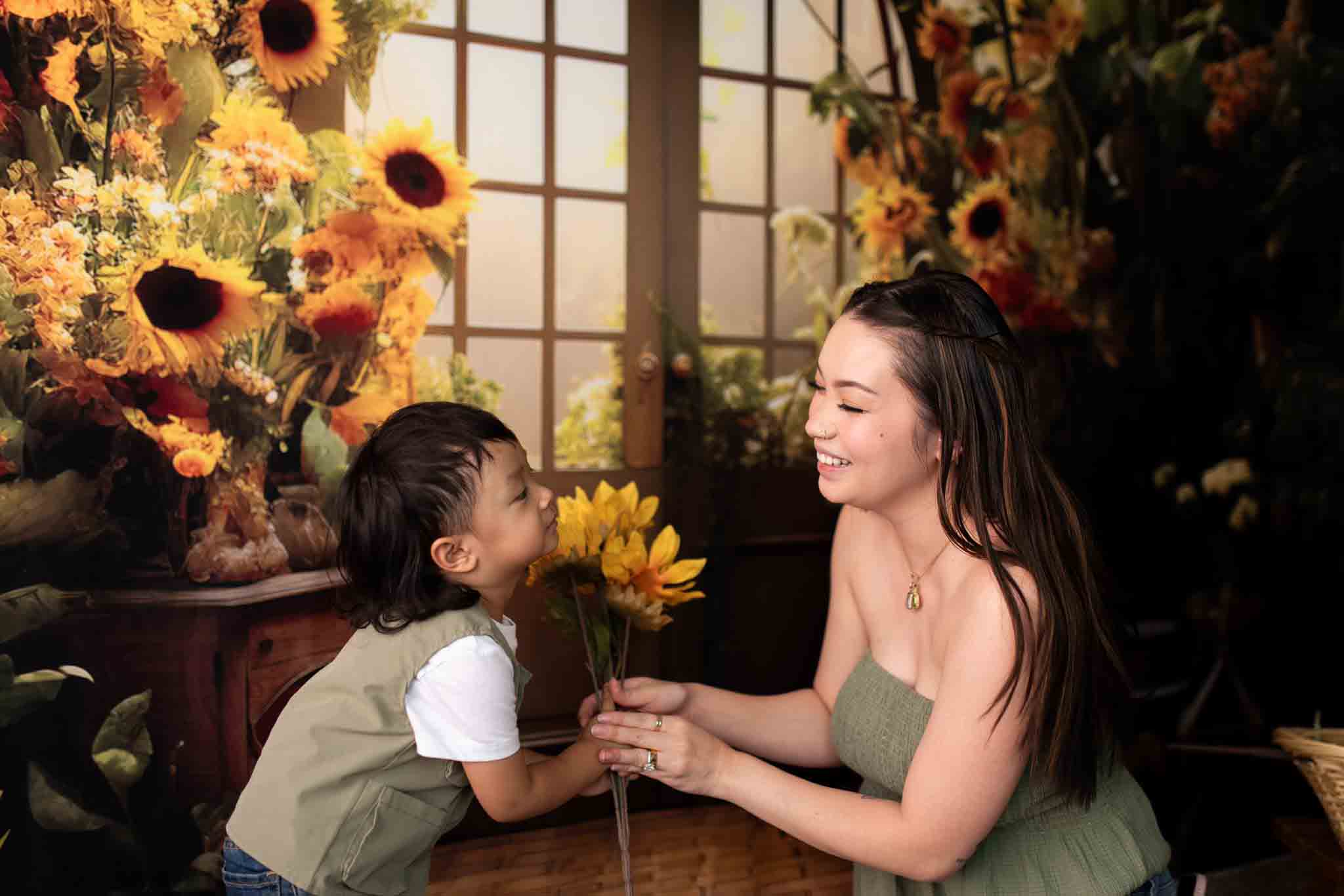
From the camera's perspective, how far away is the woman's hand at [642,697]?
1379 millimetres

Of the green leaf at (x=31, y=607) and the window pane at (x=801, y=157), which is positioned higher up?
the window pane at (x=801, y=157)

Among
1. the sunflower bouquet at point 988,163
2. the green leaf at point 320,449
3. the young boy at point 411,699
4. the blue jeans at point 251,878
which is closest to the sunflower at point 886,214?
the sunflower bouquet at point 988,163

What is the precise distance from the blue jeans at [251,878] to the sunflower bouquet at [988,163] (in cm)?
206

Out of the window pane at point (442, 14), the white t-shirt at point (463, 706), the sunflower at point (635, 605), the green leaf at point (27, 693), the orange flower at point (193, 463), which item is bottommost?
the green leaf at point (27, 693)

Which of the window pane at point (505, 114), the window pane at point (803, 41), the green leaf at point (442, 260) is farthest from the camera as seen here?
the window pane at point (803, 41)

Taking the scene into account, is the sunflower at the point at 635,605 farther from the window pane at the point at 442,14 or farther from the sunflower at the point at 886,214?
the sunflower at the point at 886,214

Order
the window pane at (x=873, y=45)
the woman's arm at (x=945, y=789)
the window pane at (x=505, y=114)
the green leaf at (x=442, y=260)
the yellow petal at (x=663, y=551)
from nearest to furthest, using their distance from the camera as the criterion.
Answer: the woman's arm at (x=945, y=789) → the yellow petal at (x=663, y=551) → the green leaf at (x=442, y=260) → the window pane at (x=505, y=114) → the window pane at (x=873, y=45)

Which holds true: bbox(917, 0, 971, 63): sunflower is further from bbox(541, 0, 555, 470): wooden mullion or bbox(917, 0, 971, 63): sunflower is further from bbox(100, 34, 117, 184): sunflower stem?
bbox(100, 34, 117, 184): sunflower stem

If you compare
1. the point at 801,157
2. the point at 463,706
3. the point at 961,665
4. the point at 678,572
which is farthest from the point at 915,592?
the point at 801,157

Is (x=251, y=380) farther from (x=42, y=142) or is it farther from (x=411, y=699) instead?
(x=411, y=699)

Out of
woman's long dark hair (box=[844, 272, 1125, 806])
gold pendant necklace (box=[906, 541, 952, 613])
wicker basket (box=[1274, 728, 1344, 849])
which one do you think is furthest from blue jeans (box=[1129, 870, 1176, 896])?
gold pendant necklace (box=[906, 541, 952, 613])

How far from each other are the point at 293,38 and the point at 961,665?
1676mm

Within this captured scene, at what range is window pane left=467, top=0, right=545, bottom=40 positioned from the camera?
2.31 meters

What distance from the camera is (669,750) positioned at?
124cm
